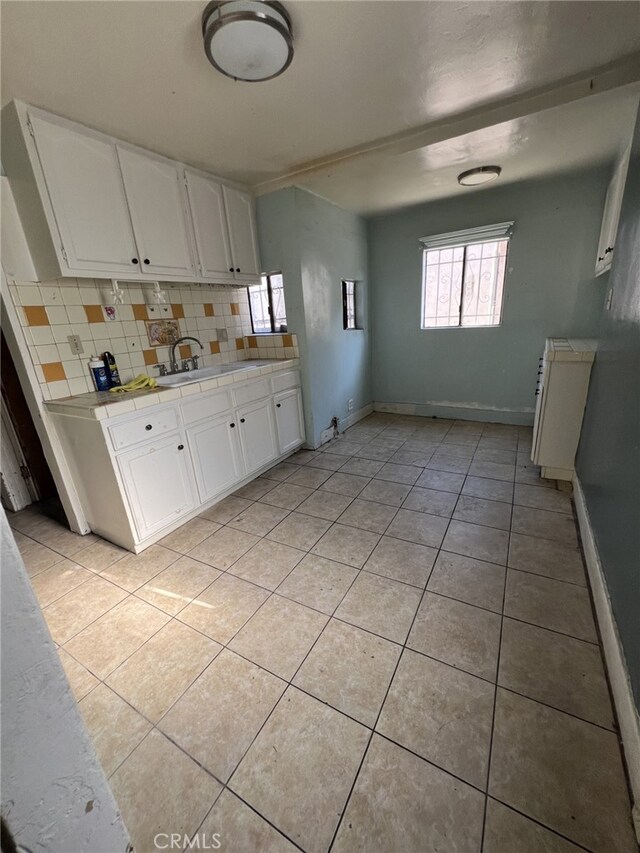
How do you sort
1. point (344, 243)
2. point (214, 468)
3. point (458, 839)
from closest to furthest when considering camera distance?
1. point (458, 839)
2. point (214, 468)
3. point (344, 243)

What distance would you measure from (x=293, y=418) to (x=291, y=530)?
53.5 inches

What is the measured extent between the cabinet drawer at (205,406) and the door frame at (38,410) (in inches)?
31.9

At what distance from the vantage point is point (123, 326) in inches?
97.0

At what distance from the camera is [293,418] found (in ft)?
11.2

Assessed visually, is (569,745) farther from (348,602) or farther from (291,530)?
(291,530)

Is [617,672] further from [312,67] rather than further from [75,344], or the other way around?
[75,344]

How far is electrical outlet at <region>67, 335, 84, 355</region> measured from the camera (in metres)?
2.19

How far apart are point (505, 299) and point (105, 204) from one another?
3.62 m

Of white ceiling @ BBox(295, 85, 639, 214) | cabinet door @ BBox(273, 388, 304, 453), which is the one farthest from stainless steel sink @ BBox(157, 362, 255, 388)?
white ceiling @ BBox(295, 85, 639, 214)

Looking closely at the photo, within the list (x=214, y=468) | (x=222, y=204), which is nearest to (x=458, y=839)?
(x=214, y=468)

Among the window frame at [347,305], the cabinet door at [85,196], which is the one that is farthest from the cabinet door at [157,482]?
the window frame at [347,305]

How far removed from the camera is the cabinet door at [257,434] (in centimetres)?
283

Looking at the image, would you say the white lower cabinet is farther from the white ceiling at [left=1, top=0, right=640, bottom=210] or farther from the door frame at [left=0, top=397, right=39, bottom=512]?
the white ceiling at [left=1, top=0, right=640, bottom=210]

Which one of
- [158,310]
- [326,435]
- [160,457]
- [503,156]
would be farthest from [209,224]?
[503,156]
